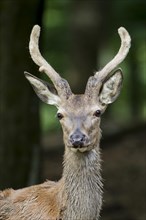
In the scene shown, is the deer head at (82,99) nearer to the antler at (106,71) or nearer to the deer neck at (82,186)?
the antler at (106,71)

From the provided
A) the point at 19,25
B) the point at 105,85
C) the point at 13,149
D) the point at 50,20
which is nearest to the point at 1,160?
the point at 13,149

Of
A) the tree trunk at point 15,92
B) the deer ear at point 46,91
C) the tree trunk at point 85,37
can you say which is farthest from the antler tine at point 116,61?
the tree trunk at point 85,37

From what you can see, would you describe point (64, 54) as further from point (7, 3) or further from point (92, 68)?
point (7, 3)

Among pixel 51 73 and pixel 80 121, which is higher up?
pixel 51 73

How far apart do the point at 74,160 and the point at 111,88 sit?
2.95 ft

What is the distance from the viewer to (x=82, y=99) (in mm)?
8922

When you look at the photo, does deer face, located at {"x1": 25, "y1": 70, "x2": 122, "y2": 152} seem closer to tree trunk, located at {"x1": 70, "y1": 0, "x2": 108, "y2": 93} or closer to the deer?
the deer

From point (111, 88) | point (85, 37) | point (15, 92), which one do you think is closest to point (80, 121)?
point (111, 88)

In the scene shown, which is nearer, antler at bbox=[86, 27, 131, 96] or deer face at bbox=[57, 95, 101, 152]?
deer face at bbox=[57, 95, 101, 152]

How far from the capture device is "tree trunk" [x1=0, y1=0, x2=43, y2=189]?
1277 centimetres

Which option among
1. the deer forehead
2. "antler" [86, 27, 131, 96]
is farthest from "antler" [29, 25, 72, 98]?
"antler" [86, 27, 131, 96]

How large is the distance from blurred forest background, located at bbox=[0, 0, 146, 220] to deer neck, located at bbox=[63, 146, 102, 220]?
12.2 feet

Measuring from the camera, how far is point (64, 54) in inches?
1038

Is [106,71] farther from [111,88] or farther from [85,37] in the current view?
[85,37]
